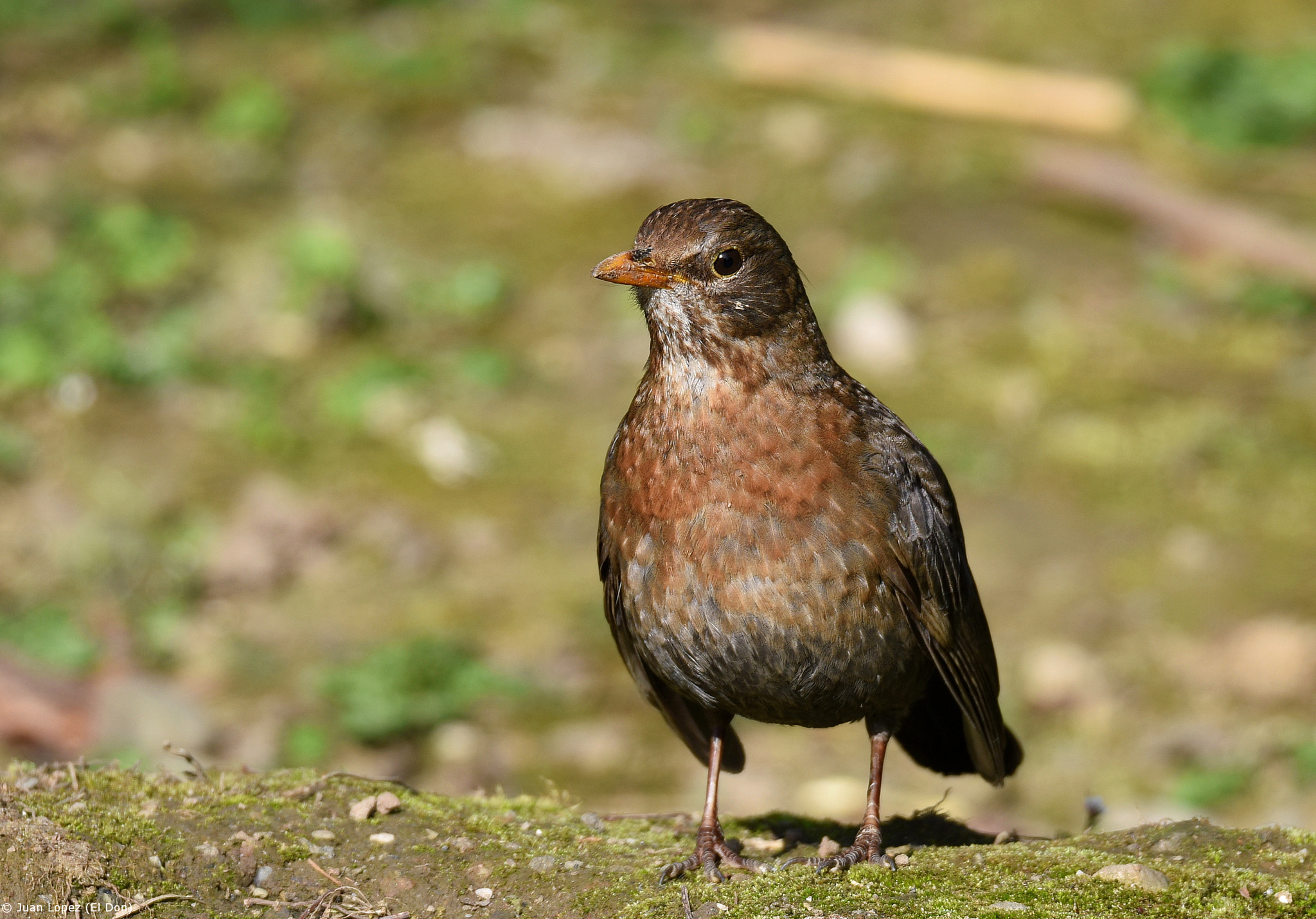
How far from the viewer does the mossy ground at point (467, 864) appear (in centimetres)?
374

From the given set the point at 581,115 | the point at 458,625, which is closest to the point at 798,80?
the point at 581,115

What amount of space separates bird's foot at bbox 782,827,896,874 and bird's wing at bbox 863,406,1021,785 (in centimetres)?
53

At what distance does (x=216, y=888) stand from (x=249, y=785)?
660mm

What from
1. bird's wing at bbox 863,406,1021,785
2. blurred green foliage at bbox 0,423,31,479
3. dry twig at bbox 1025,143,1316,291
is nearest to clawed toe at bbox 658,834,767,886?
bird's wing at bbox 863,406,1021,785

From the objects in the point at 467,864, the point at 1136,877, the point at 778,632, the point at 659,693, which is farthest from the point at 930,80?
the point at 467,864

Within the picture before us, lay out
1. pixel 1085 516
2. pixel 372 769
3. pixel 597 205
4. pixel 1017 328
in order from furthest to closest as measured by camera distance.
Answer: pixel 597 205, pixel 1017 328, pixel 1085 516, pixel 372 769

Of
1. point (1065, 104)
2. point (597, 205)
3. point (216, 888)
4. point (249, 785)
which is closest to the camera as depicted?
point (216, 888)

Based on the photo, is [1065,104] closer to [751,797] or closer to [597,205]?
[597,205]

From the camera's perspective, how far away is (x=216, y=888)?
380 centimetres

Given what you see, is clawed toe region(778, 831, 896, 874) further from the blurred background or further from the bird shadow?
the blurred background

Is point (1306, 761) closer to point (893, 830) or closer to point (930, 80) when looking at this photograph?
point (893, 830)

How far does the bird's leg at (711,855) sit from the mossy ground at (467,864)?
0.07 metres

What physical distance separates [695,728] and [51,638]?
3943 mm

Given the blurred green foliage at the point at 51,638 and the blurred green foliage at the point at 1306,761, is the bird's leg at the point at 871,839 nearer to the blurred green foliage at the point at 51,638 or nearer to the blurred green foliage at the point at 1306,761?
the blurred green foliage at the point at 1306,761
